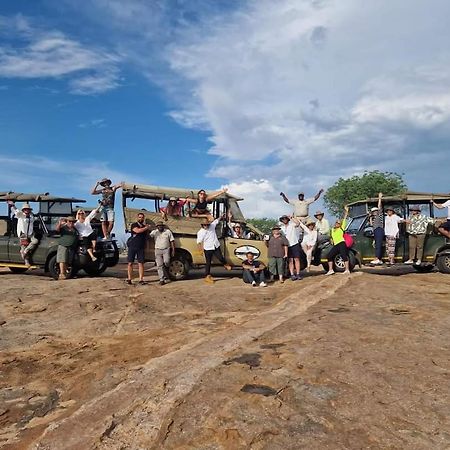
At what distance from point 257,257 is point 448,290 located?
448 centimetres

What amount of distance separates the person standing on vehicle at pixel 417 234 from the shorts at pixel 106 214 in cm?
786

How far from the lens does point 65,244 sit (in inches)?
452

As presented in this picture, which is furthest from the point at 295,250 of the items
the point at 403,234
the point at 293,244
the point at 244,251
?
the point at 403,234

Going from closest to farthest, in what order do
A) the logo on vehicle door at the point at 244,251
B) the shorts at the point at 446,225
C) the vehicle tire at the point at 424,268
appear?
the logo on vehicle door at the point at 244,251
the shorts at the point at 446,225
the vehicle tire at the point at 424,268

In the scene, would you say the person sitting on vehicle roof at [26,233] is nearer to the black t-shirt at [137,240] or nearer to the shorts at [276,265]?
the black t-shirt at [137,240]

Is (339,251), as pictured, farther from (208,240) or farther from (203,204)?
(203,204)

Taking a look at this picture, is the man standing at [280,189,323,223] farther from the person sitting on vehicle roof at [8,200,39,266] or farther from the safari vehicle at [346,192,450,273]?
the person sitting on vehicle roof at [8,200,39,266]

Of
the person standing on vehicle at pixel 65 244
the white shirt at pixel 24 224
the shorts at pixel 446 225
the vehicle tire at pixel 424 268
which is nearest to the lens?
the person standing on vehicle at pixel 65 244

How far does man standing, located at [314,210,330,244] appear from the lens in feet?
40.9

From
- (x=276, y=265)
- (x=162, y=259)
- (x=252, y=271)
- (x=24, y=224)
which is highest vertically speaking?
(x=24, y=224)

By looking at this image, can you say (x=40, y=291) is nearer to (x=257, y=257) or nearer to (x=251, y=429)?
(x=257, y=257)

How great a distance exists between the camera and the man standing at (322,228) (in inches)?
491

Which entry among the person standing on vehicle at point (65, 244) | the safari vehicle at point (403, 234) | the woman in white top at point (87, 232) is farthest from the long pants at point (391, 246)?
the person standing on vehicle at point (65, 244)

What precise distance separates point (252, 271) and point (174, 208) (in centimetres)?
268
